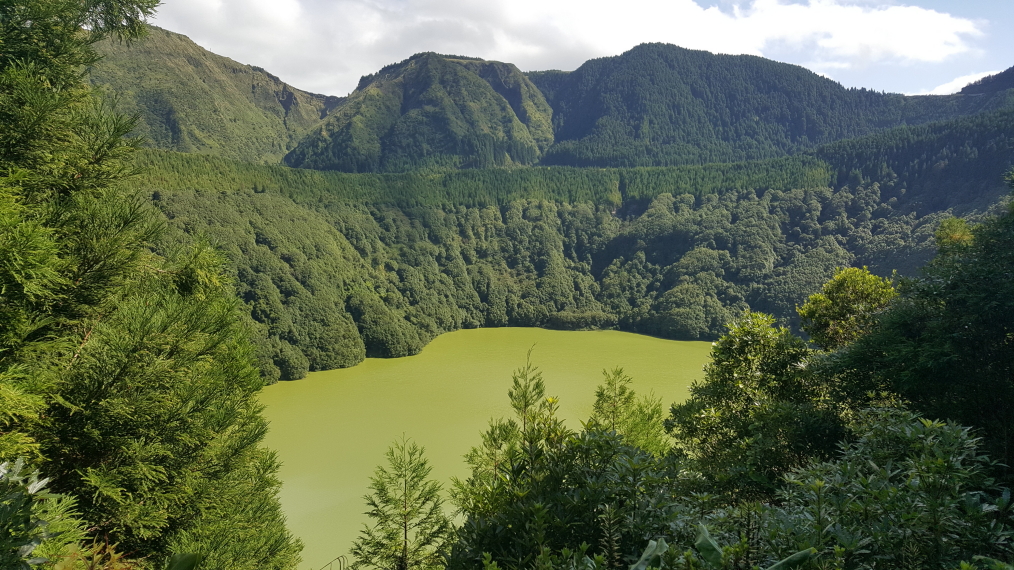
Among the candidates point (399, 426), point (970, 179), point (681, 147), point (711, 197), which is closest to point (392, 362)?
point (399, 426)

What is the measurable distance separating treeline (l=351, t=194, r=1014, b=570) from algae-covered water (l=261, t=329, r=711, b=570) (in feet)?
29.2

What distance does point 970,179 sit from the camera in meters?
52.5

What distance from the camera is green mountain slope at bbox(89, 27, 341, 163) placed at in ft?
315

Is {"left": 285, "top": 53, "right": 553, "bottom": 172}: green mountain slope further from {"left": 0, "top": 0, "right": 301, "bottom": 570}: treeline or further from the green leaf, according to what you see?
the green leaf

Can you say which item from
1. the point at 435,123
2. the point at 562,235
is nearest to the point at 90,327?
the point at 562,235

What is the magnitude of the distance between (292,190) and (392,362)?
25.3 metres

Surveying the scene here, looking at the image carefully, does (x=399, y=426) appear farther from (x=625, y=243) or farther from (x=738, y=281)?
(x=625, y=243)

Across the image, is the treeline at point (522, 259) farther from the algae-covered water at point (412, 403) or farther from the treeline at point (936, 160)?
the algae-covered water at point (412, 403)

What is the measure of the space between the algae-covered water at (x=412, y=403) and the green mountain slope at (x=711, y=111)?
230ft

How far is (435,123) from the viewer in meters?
115

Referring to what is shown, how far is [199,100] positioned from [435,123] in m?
47.9

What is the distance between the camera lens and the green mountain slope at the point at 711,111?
10231 cm

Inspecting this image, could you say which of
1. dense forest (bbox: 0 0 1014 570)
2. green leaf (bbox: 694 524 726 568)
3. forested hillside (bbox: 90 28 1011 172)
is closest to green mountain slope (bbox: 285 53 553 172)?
forested hillside (bbox: 90 28 1011 172)

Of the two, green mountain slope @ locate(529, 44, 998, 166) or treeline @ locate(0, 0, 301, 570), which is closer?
treeline @ locate(0, 0, 301, 570)
